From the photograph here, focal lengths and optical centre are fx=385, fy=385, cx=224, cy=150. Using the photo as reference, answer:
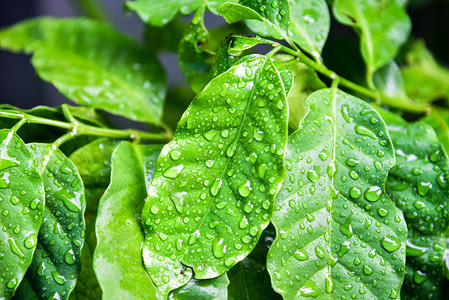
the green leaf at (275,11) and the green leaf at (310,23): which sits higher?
the green leaf at (275,11)

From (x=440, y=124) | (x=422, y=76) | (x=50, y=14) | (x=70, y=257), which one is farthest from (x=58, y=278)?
(x=50, y=14)

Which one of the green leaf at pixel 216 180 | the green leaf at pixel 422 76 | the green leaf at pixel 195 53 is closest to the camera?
the green leaf at pixel 216 180

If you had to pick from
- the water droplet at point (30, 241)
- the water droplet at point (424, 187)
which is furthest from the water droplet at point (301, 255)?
the water droplet at point (30, 241)

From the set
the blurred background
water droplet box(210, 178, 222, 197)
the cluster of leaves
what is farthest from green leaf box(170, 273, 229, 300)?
the blurred background

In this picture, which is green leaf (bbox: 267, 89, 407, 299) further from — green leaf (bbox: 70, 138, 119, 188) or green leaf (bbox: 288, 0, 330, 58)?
green leaf (bbox: 70, 138, 119, 188)

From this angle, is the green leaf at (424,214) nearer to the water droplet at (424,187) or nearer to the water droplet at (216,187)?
the water droplet at (424,187)

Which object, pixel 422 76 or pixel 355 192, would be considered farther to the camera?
pixel 422 76

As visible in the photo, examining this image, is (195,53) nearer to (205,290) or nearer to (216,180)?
(216,180)
